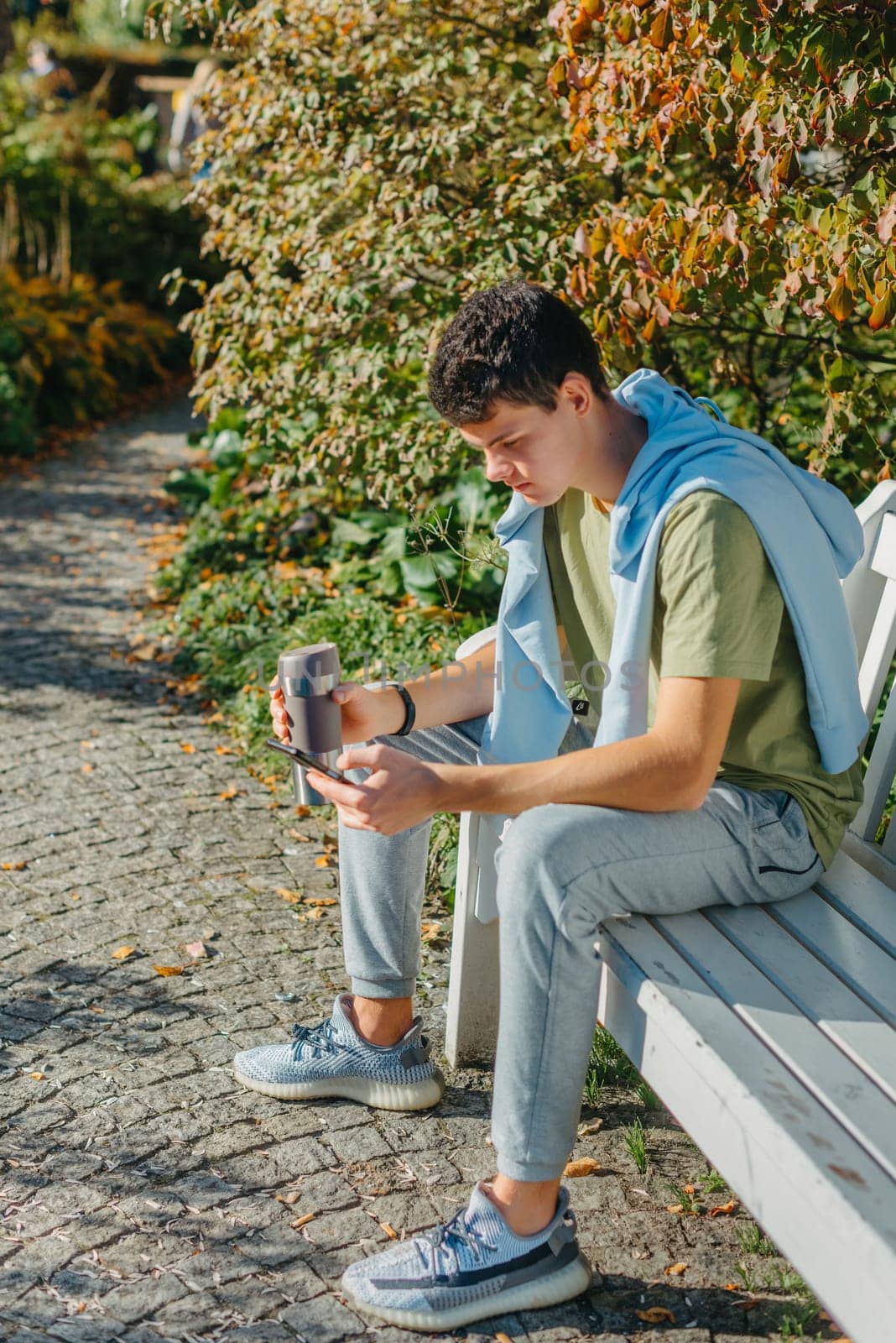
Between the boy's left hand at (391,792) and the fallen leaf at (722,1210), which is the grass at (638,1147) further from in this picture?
the boy's left hand at (391,792)

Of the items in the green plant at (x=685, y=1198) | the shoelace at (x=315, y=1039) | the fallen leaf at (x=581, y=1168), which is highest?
the shoelace at (x=315, y=1039)

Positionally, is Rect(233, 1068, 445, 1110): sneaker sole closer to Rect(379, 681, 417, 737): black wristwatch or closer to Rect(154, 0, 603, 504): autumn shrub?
Rect(379, 681, 417, 737): black wristwatch

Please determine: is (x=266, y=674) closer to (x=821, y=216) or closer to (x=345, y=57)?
(x=345, y=57)

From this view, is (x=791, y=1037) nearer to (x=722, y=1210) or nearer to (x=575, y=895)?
(x=575, y=895)

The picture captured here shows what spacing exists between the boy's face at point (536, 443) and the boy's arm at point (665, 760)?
1.47ft

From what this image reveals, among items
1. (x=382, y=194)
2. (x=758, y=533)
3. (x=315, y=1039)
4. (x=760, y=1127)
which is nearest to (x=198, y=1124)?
(x=315, y=1039)

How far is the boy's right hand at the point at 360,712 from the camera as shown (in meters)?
2.54

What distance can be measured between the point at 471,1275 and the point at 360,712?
3.37 ft

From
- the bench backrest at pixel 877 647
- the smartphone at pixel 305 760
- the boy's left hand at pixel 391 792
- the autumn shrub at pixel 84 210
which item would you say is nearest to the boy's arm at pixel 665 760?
the boy's left hand at pixel 391 792

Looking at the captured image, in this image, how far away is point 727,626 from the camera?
6.80 ft

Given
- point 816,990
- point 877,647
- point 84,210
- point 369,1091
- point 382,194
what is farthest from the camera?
point 84,210

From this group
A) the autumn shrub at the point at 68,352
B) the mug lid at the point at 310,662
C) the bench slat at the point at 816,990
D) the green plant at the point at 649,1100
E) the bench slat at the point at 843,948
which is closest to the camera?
the bench slat at the point at 816,990

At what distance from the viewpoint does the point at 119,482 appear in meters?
8.49

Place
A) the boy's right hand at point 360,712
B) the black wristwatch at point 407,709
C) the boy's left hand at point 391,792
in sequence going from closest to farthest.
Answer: the boy's left hand at point 391,792
the boy's right hand at point 360,712
the black wristwatch at point 407,709
